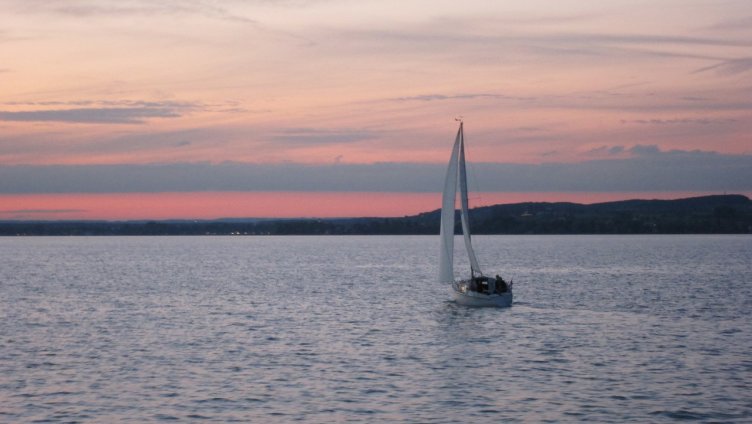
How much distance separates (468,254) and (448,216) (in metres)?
3.38

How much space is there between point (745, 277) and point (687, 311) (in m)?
54.9

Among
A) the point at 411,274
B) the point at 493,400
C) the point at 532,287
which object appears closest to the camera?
the point at 493,400

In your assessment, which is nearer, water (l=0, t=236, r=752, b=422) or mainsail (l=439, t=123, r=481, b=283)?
water (l=0, t=236, r=752, b=422)

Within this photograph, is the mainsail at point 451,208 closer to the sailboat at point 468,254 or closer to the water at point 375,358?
the sailboat at point 468,254

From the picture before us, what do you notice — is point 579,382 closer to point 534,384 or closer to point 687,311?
point 534,384

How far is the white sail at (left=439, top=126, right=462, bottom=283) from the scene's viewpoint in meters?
75.1

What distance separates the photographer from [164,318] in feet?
236

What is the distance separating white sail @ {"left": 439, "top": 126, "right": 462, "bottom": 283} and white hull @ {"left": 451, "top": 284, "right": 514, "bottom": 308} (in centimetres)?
250

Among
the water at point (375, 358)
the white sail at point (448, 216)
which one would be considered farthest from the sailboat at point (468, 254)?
the water at point (375, 358)

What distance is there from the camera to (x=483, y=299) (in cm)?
7412

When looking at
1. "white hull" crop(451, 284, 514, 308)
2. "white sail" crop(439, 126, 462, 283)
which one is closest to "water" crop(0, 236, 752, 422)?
"white hull" crop(451, 284, 514, 308)

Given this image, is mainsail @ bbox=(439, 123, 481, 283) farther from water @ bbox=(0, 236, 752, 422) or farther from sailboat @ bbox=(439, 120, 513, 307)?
water @ bbox=(0, 236, 752, 422)

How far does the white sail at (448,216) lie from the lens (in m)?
75.1

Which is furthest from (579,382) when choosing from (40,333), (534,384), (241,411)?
(40,333)
